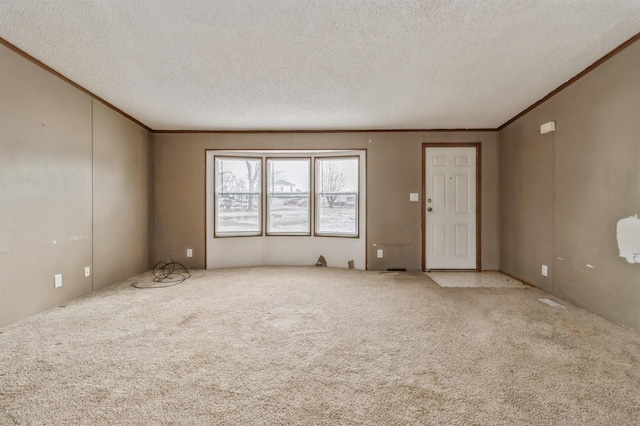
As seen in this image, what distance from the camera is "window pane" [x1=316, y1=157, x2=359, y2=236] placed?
4848mm

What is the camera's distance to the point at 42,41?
2.31m

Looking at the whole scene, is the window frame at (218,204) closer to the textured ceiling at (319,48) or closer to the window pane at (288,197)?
the window pane at (288,197)

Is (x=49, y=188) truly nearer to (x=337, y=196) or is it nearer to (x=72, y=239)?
(x=72, y=239)

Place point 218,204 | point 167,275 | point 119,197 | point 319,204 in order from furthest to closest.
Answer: point 319,204, point 218,204, point 167,275, point 119,197

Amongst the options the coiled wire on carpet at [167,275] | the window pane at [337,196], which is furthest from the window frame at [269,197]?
the coiled wire on carpet at [167,275]

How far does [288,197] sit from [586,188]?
3919 mm

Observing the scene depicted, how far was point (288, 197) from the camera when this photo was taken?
504cm

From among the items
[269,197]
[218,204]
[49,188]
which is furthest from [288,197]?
[49,188]

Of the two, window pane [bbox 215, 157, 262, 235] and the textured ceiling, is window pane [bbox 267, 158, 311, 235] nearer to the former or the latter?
window pane [bbox 215, 157, 262, 235]

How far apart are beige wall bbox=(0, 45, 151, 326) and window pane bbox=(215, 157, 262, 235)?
1.46 metres

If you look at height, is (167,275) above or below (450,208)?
below

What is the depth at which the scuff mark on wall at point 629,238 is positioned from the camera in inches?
92.4

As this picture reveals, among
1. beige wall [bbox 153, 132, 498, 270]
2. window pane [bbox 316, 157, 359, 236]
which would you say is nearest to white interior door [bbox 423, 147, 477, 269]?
beige wall [bbox 153, 132, 498, 270]

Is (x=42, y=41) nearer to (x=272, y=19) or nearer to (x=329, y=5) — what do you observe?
(x=272, y=19)
